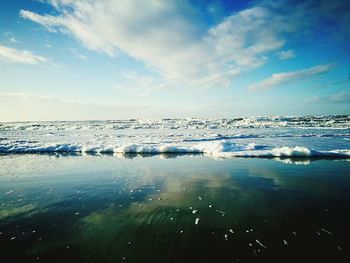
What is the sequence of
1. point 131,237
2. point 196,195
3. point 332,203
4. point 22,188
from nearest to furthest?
point 131,237 < point 332,203 < point 196,195 < point 22,188

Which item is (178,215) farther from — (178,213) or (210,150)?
(210,150)

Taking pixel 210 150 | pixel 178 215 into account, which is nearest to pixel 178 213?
pixel 178 215

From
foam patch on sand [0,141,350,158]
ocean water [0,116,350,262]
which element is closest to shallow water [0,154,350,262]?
ocean water [0,116,350,262]

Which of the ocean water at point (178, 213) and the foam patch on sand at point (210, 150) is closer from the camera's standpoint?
the ocean water at point (178, 213)

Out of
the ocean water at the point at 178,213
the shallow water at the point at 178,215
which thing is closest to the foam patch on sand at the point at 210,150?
the ocean water at the point at 178,213

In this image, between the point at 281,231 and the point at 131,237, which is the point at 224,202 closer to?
the point at 281,231

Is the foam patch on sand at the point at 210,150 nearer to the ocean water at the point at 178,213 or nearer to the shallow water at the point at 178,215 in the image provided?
the ocean water at the point at 178,213

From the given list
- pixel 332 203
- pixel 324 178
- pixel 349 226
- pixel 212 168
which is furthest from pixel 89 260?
pixel 324 178

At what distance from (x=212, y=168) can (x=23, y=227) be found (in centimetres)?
559

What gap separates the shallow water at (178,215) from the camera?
3098 millimetres

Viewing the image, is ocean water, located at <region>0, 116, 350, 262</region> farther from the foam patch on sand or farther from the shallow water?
the foam patch on sand

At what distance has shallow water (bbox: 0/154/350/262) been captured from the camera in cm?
310

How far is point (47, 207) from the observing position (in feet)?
15.6

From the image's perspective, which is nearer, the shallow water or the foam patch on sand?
the shallow water
